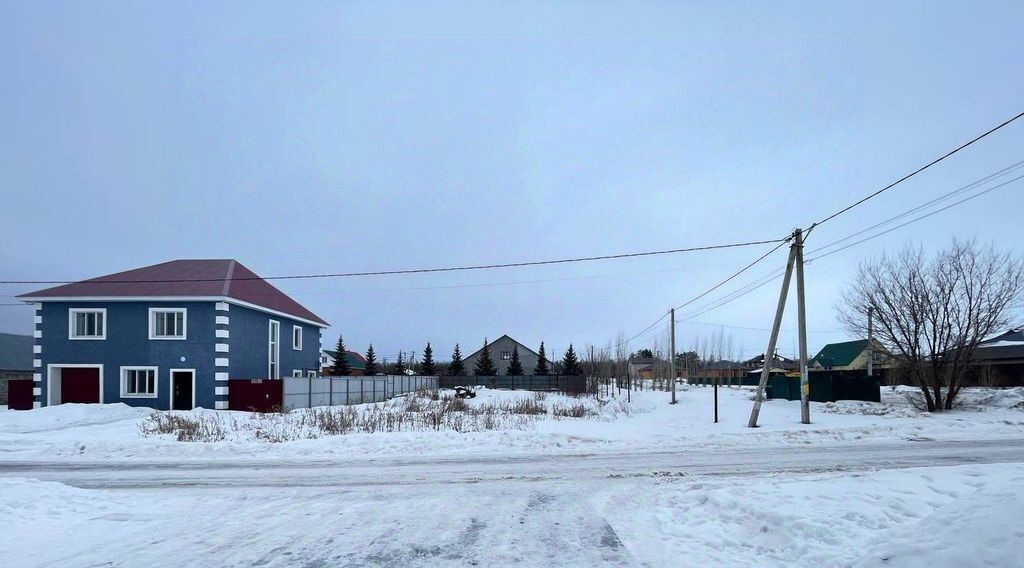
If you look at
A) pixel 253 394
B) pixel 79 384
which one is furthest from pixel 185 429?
pixel 79 384

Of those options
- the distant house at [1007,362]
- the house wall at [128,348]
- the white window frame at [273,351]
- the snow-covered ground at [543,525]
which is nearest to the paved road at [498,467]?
the snow-covered ground at [543,525]

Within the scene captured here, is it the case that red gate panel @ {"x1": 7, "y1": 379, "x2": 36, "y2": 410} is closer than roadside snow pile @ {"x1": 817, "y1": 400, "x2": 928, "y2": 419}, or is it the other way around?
roadside snow pile @ {"x1": 817, "y1": 400, "x2": 928, "y2": 419}

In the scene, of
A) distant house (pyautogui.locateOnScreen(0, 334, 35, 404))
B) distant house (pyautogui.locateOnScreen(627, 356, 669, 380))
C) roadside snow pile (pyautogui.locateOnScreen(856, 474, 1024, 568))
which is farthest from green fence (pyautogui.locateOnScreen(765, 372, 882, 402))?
distant house (pyautogui.locateOnScreen(0, 334, 35, 404))

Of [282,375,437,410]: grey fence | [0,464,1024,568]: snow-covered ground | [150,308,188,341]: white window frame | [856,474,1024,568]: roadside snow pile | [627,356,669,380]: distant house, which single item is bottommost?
[627,356,669,380]: distant house

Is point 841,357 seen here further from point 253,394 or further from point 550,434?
point 253,394

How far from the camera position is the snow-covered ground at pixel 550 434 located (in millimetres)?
16781

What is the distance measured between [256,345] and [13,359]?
97.8ft

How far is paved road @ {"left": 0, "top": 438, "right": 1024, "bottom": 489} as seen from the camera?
11977 millimetres

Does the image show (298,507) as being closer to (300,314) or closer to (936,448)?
(936,448)

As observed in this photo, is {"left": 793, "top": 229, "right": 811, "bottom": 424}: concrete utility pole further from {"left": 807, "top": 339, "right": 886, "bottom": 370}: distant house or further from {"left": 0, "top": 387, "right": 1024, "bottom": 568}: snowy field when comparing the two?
{"left": 807, "top": 339, "right": 886, "bottom": 370}: distant house

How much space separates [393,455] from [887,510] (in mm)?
11429

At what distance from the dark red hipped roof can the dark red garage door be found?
3.66m

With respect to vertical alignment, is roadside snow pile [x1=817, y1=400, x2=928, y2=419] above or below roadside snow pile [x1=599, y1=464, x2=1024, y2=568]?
below

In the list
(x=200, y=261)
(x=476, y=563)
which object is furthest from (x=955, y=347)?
(x=200, y=261)
